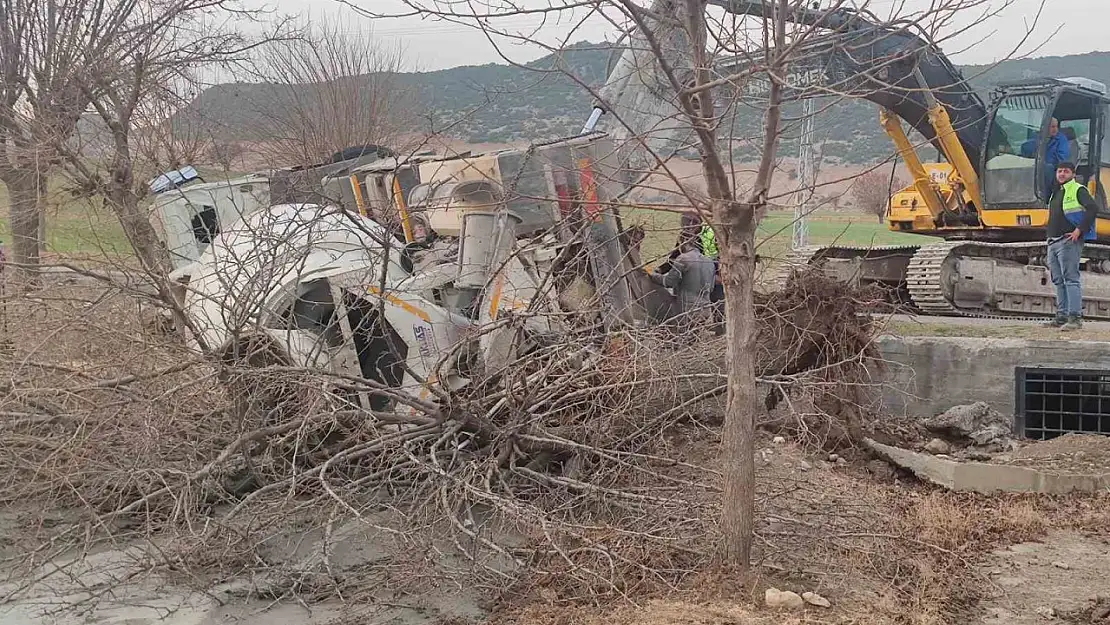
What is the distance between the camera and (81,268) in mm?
6223

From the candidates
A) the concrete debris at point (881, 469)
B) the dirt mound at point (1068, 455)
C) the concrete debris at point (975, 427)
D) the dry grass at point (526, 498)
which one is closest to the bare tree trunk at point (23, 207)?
the dry grass at point (526, 498)

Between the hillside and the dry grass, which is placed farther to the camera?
the dry grass

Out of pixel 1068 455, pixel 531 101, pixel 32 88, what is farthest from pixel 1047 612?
pixel 32 88

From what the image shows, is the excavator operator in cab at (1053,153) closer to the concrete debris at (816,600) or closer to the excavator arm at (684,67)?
the excavator arm at (684,67)

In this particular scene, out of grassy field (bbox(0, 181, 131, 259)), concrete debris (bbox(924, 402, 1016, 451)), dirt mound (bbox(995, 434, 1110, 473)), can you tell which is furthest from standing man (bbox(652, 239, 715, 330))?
grassy field (bbox(0, 181, 131, 259))

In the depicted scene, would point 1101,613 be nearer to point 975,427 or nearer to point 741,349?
point 741,349

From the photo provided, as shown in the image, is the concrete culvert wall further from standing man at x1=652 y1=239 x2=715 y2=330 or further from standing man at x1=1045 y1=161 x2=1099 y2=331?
standing man at x1=652 y1=239 x2=715 y2=330

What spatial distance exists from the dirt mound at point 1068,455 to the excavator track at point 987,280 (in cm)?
399

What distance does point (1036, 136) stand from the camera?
12.2m

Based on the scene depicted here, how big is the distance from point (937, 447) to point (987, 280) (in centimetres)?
445

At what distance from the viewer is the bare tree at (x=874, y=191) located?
464cm

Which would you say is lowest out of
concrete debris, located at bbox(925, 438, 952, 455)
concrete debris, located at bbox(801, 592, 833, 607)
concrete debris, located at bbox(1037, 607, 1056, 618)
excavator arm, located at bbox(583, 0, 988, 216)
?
concrete debris, located at bbox(925, 438, 952, 455)

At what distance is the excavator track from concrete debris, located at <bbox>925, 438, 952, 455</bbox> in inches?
141

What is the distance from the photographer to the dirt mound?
23.8ft
